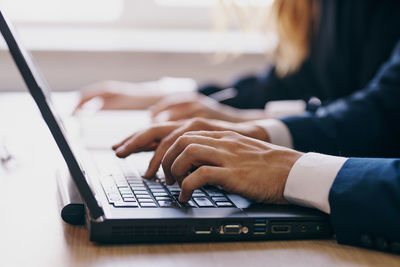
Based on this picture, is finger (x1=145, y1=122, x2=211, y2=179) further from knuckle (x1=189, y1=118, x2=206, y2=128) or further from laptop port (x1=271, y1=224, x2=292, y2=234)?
laptop port (x1=271, y1=224, x2=292, y2=234)

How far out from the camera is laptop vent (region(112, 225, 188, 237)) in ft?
1.95

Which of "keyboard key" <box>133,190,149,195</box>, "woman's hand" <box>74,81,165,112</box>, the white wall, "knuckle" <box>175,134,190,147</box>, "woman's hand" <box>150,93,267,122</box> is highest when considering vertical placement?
"knuckle" <box>175,134,190,147</box>

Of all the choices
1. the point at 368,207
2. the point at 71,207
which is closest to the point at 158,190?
the point at 71,207

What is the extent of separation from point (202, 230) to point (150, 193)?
123 millimetres

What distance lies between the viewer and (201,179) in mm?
670

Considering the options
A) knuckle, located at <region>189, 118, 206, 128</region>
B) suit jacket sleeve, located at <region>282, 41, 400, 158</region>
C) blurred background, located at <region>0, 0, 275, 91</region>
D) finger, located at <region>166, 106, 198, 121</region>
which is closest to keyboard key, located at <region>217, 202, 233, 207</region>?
knuckle, located at <region>189, 118, 206, 128</region>

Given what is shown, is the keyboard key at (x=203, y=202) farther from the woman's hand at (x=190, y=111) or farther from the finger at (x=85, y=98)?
the finger at (x=85, y=98)

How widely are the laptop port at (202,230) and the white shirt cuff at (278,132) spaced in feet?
1.29

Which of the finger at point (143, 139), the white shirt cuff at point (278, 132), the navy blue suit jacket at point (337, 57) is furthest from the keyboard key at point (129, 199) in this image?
the navy blue suit jacket at point (337, 57)

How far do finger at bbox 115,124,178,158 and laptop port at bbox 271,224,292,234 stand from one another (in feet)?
1.07

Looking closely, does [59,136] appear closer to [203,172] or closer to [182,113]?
[203,172]

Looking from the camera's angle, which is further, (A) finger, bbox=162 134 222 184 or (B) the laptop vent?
(A) finger, bbox=162 134 222 184

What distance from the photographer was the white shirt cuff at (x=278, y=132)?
38.9 inches

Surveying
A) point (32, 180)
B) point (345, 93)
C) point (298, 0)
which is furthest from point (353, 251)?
point (298, 0)
